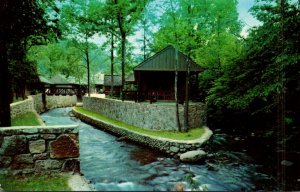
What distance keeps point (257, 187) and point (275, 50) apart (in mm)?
8588

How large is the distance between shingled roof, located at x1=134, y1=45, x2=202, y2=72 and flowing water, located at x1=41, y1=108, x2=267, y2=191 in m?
8.93

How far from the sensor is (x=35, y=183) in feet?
22.7

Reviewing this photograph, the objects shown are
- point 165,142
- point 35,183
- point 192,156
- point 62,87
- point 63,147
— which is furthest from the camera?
point 62,87

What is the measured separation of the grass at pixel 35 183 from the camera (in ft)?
21.3

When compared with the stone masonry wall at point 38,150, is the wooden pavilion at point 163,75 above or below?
above

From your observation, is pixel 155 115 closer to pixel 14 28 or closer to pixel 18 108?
pixel 18 108

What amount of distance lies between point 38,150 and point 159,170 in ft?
26.3

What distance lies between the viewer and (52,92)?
55312 millimetres

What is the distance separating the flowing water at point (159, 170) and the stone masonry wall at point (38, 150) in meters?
3.17

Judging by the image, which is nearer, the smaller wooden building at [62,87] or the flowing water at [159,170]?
the flowing water at [159,170]

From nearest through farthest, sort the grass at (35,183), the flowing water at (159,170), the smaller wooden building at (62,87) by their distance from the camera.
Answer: the grass at (35,183) < the flowing water at (159,170) < the smaller wooden building at (62,87)

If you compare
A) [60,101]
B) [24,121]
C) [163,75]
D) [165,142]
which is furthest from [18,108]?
[60,101]

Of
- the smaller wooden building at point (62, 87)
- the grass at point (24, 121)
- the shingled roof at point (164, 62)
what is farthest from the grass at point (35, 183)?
the smaller wooden building at point (62, 87)

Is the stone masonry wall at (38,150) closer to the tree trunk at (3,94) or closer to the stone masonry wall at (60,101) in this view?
the tree trunk at (3,94)
